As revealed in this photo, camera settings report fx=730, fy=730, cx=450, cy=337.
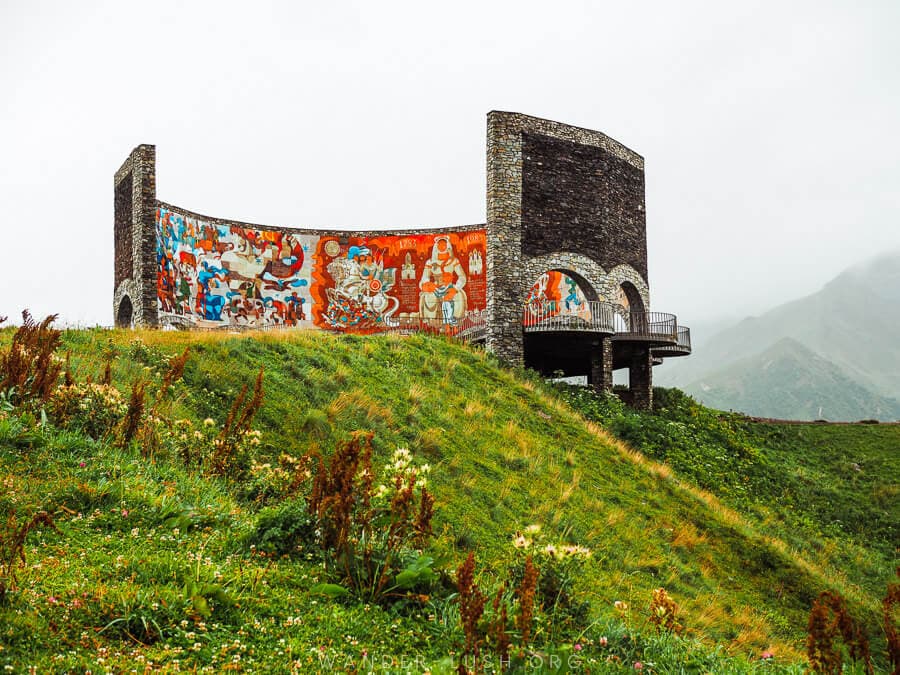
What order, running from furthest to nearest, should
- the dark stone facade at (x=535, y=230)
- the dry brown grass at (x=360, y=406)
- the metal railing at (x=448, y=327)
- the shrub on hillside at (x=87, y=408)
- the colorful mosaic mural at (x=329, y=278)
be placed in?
the colorful mosaic mural at (x=329, y=278) < the metal railing at (x=448, y=327) < the dark stone facade at (x=535, y=230) < the dry brown grass at (x=360, y=406) < the shrub on hillside at (x=87, y=408)

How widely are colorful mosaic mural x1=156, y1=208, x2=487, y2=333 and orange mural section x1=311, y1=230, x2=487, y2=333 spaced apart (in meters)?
0.04

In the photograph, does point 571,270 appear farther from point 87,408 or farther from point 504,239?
point 87,408

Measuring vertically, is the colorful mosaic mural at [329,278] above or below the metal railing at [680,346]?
above

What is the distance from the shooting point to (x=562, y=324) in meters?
25.0

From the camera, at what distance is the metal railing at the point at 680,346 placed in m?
27.7

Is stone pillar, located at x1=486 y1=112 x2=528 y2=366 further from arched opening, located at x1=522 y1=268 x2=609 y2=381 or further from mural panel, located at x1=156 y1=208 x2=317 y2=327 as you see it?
mural panel, located at x1=156 y1=208 x2=317 y2=327

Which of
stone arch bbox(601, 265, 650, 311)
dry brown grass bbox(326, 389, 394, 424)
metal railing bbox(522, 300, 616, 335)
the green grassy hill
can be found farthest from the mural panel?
dry brown grass bbox(326, 389, 394, 424)

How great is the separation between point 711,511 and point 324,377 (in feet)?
29.6

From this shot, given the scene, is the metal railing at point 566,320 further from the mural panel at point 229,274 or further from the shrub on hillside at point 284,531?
the shrub on hillside at point 284,531

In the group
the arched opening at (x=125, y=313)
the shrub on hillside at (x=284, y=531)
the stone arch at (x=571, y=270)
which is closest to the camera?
the shrub on hillside at (x=284, y=531)

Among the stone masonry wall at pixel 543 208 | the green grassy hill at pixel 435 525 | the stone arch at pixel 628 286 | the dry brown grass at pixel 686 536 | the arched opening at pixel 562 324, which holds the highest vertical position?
the stone masonry wall at pixel 543 208

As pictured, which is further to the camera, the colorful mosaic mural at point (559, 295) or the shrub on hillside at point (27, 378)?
the colorful mosaic mural at point (559, 295)

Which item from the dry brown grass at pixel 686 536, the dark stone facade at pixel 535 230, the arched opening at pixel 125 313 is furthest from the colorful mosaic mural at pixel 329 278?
the dry brown grass at pixel 686 536

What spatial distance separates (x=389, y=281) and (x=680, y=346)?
12.4m
